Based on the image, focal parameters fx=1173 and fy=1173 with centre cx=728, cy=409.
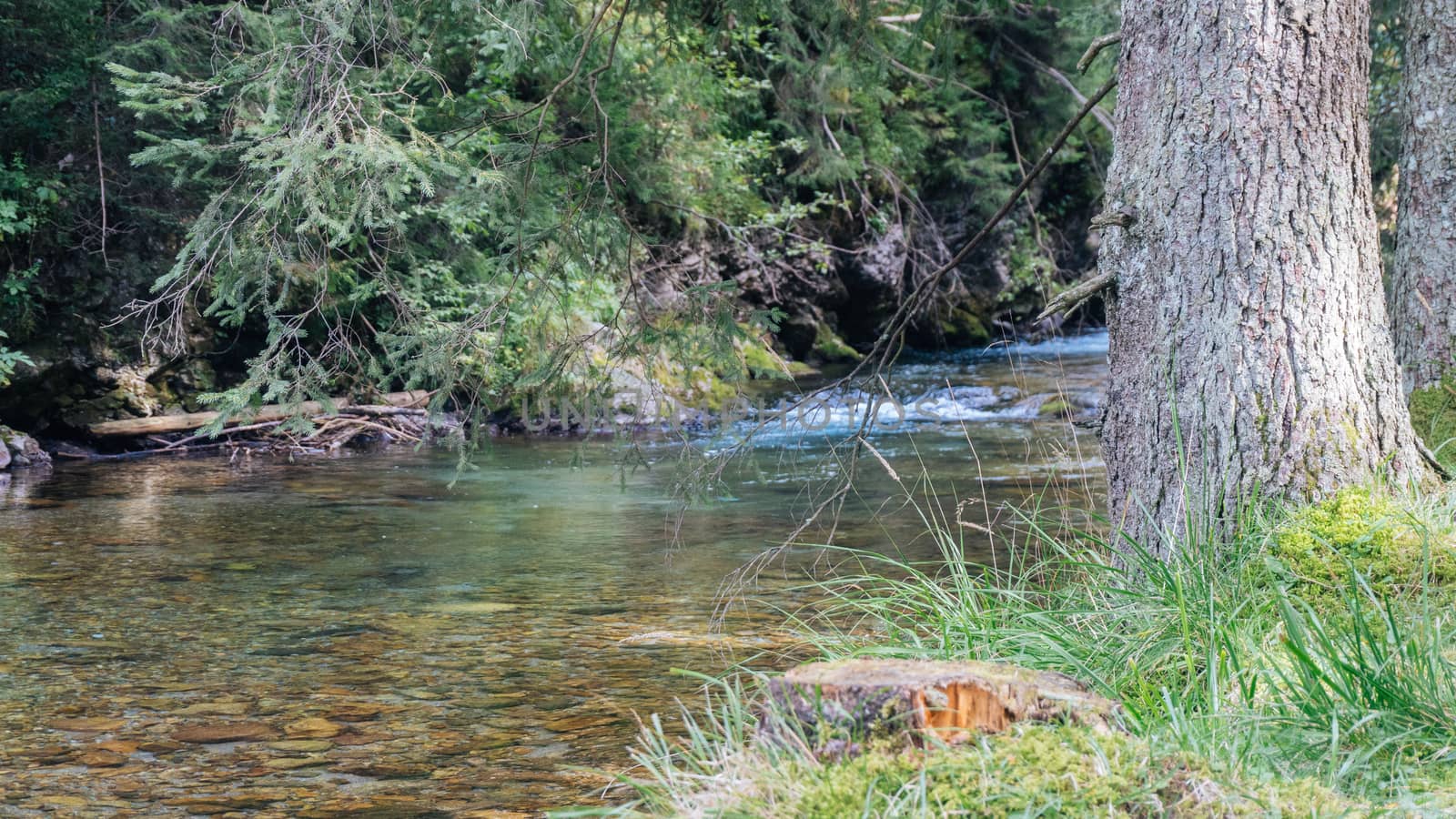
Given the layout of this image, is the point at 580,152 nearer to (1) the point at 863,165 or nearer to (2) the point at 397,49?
(2) the point at 397,49

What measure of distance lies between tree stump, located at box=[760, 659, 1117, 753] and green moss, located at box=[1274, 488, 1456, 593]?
131 centimetres

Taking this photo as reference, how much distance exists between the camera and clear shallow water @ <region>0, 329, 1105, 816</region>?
13.4 feet

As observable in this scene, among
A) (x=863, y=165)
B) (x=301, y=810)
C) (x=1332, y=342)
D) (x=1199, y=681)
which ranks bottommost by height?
(x=301, y=810)

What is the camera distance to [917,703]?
2451 mm

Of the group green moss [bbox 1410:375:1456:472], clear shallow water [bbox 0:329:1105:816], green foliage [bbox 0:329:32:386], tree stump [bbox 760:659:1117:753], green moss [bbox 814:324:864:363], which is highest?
green foliage [bbox 0:329:32:386]

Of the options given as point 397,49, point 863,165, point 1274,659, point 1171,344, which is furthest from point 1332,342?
point 863,165

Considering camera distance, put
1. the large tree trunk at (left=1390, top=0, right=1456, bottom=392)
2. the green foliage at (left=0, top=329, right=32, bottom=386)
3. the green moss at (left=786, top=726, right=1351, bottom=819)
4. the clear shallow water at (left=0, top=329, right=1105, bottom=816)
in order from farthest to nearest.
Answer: the green foliage at (left=0, top=329, right=32, bottom=386) → the large tree trunk at (left=1390, top=0, right=1456, bottom=392) → the clear shallow water at (left=0, top=329, right=1105, bottom=816) → the green moss at (left=786, top=726, right=1351, bottom=819)

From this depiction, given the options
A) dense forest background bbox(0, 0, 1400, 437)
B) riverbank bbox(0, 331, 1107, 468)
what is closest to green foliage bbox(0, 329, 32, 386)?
dense forest background bbox(0, 0, 1400, 437)

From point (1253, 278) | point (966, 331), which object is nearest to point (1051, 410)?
point (966, 331)

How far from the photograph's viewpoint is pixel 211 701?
479 cm

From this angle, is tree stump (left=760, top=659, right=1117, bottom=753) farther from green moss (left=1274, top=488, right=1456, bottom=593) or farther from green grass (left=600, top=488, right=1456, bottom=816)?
green moss (left=1274, top=488, right=1456, bottom=593)

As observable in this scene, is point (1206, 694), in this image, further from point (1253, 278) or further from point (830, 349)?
point (830, 349)

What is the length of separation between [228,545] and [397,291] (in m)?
2.75

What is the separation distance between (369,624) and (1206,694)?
436 cm
